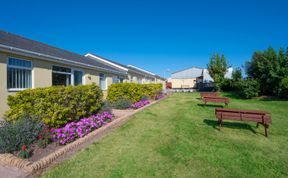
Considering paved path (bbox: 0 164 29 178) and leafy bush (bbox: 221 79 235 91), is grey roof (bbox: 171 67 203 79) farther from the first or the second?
paved path (bbox: 0 164 29 178)

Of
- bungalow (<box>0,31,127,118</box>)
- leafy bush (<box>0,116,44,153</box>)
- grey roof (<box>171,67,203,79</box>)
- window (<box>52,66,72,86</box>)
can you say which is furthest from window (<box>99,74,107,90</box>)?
grey roof (<box>171,67,203,79</box>)

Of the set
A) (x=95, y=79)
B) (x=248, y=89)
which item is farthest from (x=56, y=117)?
(x=248, y=89)

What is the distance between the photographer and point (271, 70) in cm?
1415

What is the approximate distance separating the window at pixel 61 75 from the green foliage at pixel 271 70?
17162mm

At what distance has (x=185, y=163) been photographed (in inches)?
130

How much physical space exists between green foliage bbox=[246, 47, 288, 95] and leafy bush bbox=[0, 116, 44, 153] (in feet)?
58.5

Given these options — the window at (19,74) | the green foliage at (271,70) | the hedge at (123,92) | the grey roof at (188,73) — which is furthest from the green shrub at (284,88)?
the grey roof at (188,73)

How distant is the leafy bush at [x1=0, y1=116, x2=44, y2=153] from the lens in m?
3.64

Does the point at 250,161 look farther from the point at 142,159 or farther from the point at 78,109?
the point at 78,109

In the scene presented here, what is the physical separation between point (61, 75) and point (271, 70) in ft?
58.3

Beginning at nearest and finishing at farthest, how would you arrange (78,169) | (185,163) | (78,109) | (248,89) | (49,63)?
(78,169)
(185,163)
(78,109)
(49,63)
(248,89)

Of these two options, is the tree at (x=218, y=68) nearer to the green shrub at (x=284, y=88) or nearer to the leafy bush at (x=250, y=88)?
the leafy bush at (x=250, y=88)

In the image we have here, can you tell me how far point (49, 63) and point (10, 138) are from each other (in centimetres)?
570

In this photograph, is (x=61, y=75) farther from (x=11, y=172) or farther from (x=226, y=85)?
(x=226, y=85)
